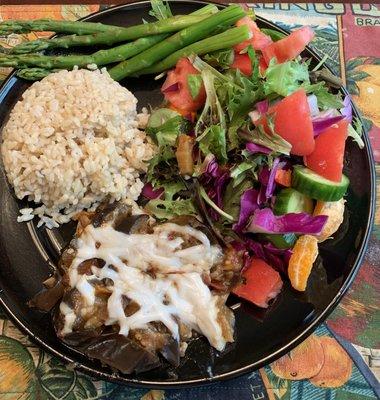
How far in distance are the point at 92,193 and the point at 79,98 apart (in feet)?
1.40

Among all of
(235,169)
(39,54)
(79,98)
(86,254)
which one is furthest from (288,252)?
(39,54)

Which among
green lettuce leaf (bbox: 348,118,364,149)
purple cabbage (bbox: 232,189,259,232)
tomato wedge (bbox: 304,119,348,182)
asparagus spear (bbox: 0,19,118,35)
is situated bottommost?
purple cabbage (bbox: 232,189,259,232)

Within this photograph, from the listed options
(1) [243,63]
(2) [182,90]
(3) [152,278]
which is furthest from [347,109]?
(3) [152,278]

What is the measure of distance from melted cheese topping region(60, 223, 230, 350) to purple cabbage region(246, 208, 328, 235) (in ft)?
0.76

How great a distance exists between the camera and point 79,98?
2336mm

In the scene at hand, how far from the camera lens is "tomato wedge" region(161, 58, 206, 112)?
2428mm

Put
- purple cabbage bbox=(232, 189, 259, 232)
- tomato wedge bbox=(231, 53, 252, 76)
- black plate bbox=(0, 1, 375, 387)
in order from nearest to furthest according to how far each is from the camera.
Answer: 1. black plate bbox=(0, 1, 375, 387)
2. purple cabbage bbox=(232, 189, 259, 232)
3. tomato wedge bbox=(231, 53, 252, 76)

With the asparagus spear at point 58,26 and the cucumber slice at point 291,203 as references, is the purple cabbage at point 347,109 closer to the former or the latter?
the cucumber slice at point 291,203

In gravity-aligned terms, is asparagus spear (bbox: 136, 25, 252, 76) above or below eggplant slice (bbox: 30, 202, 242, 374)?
above

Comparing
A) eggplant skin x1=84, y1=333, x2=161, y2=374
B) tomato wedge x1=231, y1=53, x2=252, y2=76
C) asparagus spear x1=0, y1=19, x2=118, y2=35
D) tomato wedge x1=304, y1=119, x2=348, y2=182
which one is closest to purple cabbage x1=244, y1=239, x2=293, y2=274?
tomato wedge x1=304, y1=119, x2=348, y2=182

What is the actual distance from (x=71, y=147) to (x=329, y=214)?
3.75 feet

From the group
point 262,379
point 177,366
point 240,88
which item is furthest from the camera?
point 240,88

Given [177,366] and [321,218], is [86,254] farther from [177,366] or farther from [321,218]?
[321,218]

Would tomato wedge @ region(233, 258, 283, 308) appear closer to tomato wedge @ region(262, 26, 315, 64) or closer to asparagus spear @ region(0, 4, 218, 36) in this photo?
tomato wedge @ region(262, 26, 315, 64)
